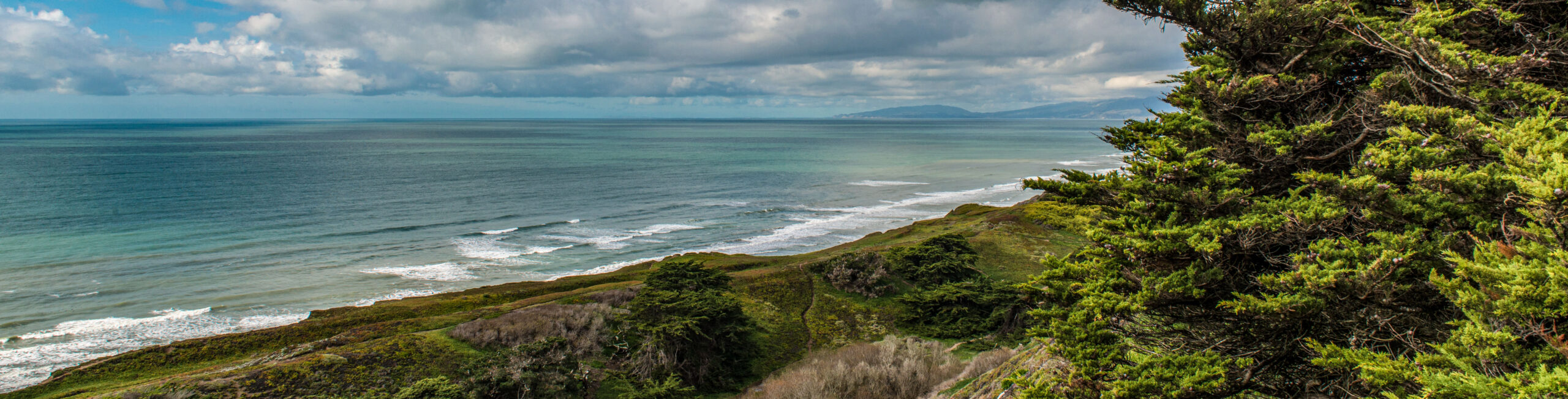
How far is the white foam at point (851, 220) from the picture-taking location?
173 feet

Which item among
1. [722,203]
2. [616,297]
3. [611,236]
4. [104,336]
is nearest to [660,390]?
[616,297]

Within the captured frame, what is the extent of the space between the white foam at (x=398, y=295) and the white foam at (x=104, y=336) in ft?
8.86

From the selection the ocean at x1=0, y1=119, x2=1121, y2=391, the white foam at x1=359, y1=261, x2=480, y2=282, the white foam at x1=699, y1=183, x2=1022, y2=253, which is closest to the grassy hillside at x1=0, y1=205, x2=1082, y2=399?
the white foam at x1=359, y1=261, x2=480, y2=282

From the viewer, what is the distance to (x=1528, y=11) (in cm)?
953

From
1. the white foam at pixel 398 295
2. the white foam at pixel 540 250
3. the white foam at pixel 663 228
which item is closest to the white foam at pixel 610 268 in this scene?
the white foam at pixel 540 250

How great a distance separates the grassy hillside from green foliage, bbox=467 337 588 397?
807mm

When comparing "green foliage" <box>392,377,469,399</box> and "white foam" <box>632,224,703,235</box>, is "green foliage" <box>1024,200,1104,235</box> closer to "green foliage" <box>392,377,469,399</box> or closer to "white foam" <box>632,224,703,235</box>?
"green foliage" <box>392,377,469,399</box>

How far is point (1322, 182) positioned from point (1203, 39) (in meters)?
3.55

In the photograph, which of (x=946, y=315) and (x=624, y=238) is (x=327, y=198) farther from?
(x=946, y=315)

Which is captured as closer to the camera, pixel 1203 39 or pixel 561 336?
pixel 1203 39

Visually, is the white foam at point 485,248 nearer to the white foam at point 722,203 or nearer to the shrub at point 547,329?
the white foam at point 722,203

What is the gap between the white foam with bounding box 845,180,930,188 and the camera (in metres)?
88.4


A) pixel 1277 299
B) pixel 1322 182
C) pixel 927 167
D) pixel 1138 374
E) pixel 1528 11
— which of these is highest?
pixel 1528 11

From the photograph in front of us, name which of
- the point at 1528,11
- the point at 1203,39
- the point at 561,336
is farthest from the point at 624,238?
the point at 1528,11
